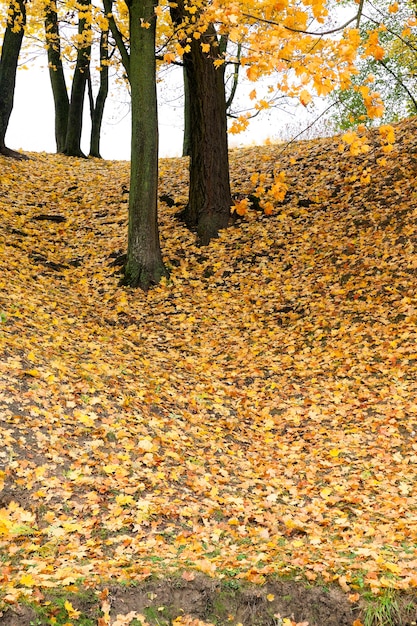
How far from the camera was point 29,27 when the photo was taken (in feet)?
62.5

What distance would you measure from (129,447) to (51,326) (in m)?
3.05

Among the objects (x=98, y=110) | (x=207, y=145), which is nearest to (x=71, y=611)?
(x=207, y=145)

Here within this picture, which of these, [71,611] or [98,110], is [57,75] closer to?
[98,110]

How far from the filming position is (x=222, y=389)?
28.0ft

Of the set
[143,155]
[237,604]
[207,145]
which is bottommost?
[237,604]

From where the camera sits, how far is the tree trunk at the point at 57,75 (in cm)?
1789

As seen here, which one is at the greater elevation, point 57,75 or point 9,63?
point 57,75

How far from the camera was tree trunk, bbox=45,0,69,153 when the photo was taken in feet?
58.7

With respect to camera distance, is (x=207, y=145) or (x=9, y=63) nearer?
(x=207, y=145)

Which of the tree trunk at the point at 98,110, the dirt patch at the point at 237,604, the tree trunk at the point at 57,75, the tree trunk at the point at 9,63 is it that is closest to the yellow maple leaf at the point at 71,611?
the dirt patch at the point at 237,604

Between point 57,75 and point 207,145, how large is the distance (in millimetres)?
8749

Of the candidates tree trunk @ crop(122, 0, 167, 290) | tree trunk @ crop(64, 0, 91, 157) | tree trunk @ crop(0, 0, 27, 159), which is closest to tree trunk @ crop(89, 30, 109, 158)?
tree trunk @ crop(64, 0, 91, 157)

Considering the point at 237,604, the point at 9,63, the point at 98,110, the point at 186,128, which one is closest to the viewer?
the point at 237,604

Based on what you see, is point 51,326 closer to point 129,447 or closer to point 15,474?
point 129,447
